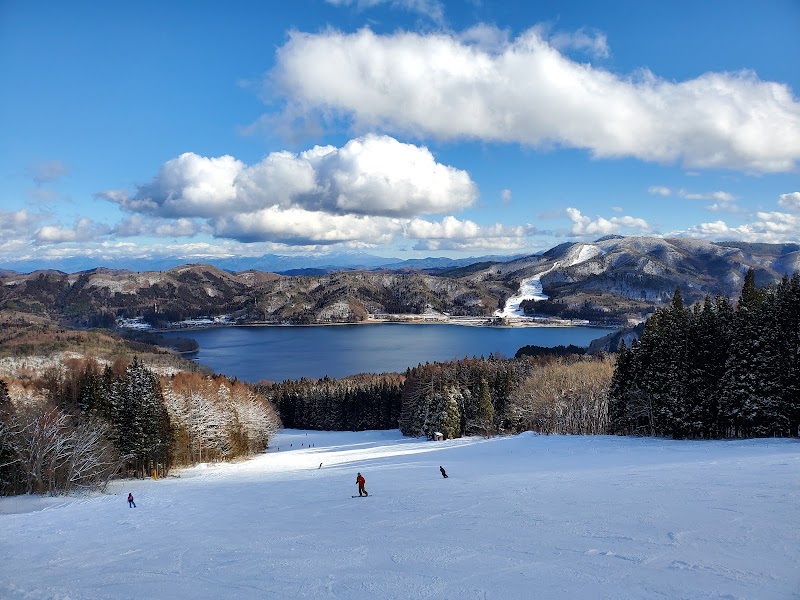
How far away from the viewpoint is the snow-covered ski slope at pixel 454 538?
809 cm

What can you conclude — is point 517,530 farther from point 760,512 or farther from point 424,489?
point 424,489

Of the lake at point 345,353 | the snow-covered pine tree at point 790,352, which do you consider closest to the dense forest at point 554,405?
the snow-covered pine tree at point 790,352

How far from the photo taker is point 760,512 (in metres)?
10.4

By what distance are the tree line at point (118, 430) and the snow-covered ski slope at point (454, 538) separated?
5.23m

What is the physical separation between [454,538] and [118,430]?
30196mm

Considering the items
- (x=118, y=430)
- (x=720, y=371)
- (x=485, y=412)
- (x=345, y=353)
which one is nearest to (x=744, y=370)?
(x=720, y=371)

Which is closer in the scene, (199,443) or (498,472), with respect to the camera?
(498,472)

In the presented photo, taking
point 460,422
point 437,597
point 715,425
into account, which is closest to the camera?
point 437,597

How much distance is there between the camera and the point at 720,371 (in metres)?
30.2

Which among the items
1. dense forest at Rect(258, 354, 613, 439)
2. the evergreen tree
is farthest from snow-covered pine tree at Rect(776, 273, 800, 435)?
the evergreen tree

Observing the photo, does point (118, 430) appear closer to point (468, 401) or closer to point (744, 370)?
point (468, 401)

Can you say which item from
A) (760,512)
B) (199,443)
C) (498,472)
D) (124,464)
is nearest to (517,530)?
(760,512)

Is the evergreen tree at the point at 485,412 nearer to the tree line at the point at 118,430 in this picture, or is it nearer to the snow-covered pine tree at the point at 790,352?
the tree line at the point at 118,430

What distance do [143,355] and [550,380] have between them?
412 feet
